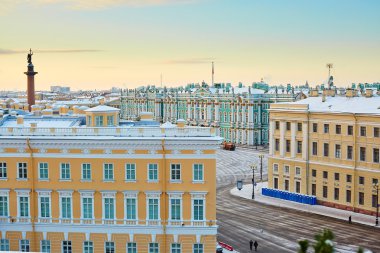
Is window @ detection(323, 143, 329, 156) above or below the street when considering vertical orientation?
above

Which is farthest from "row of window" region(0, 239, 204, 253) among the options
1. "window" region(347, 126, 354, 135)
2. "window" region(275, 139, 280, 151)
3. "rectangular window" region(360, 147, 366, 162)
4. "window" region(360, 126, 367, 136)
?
"window" region(275, 139, 280, 151)

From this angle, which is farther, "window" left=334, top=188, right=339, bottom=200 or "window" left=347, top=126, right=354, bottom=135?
"window" left=334, top=188, right=339, bottom=200

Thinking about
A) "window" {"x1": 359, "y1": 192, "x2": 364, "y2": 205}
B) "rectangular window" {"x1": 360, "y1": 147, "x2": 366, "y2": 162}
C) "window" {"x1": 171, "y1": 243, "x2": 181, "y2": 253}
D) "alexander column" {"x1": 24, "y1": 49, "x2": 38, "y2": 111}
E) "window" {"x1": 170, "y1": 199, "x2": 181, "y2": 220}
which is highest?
"alexander column" {"x1": 24, "y1": 49, "x2": 38, "y2": 111}

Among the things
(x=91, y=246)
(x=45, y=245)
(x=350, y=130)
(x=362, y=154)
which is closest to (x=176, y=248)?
(x=91, y=246)

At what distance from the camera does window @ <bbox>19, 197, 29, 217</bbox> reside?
35.3 m

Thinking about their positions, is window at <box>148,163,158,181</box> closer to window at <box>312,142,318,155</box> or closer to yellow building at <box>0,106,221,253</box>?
yellow building at <box>0,106,221,253</box>

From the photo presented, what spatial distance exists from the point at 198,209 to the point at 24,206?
11.2 m

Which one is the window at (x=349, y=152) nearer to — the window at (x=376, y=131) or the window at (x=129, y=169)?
the window at (x=376, y=131)

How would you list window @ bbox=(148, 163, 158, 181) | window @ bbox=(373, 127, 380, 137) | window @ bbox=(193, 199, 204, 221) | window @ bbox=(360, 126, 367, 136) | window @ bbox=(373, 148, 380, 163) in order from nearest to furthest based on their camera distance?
window @ bbox=(193, 199, 204, 221) → window @ bbox=(148, 163, 158, 181) → window @ bbox=(373, 127, 380, 137) → window @ bbox=(373, 148, 380, 163) → window @ bbox=(360, 126, 367, 136)

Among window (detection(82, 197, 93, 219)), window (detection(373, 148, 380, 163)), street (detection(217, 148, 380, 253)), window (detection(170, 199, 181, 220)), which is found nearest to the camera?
window (detection(170, 199, 181, 220))

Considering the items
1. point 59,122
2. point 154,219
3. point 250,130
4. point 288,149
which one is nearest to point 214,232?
point 154,219

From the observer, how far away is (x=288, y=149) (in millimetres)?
60406

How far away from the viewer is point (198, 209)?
34.3 m

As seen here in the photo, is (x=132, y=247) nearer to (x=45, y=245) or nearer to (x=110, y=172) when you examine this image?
(x=110, y=172)
